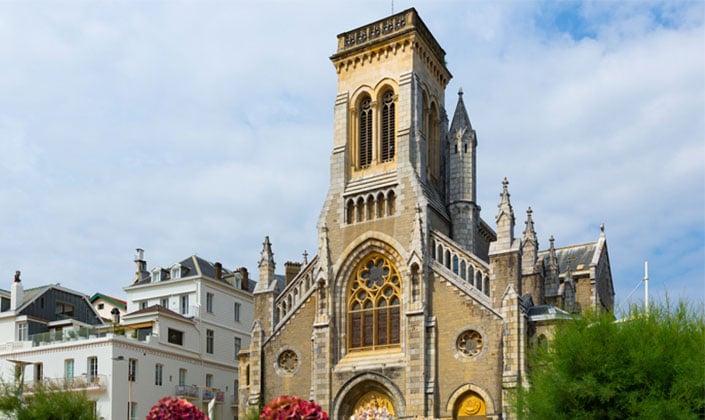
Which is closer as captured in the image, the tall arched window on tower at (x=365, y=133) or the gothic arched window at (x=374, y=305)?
the gothic arched window at (x=374, y=305)

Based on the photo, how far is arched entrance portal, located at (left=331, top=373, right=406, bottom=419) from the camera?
1699 inches

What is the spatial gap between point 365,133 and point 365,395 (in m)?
14.1

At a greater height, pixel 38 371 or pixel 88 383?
pixel 38 371

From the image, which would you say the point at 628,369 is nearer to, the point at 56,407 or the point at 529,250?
the point at 529,250

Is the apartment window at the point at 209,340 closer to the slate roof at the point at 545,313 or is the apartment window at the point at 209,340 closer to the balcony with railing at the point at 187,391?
the balcony with railing at the point at 187,391

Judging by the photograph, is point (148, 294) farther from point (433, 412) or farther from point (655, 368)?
point (655, 368)

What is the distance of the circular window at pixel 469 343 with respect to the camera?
4162cm

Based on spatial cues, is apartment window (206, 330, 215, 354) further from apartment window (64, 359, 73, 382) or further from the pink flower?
the pink flower

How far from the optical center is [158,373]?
56.8 m

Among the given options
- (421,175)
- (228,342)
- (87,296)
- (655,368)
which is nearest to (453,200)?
(421,175)

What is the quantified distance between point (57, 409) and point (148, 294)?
60.9 ft

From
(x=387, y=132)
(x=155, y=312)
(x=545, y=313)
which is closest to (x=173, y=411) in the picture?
(x=545, y=313)

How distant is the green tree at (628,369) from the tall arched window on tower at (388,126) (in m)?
17.0

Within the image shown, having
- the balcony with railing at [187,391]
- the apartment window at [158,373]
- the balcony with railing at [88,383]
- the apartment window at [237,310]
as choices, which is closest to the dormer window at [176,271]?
the apartment window at [237,310]
